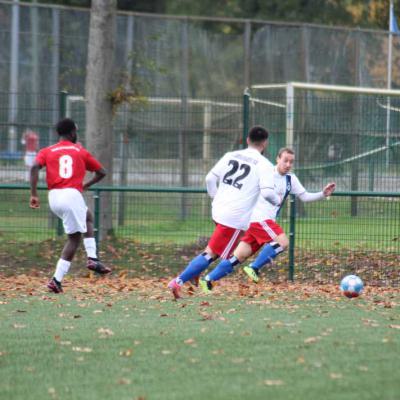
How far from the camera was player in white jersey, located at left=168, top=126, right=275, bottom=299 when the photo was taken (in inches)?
492

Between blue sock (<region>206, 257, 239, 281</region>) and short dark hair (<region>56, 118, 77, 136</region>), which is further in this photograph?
short dark hair (<region>56, 118, 77, 136</region>)

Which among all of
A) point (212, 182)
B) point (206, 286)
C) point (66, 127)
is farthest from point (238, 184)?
point (66, 127)

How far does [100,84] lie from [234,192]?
273 inches

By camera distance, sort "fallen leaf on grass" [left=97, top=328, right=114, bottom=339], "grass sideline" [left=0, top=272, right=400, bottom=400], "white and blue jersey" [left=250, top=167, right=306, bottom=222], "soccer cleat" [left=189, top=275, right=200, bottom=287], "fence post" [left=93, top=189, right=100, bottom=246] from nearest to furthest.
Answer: "grass sideline" [left=0, top=272, right=400, bottom=400] < "fallen leaf on grass" [left=97, top=328, right=114, bottom=339] < "soccer cleat" [left=189, top=275, right=200, bottom=287] < "white and blue jersey" [left=250, top=167, right=306, bottom=222] < "fence post" [left=93, top=189, right=100, bottom=246]

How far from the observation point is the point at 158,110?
67.3 ft

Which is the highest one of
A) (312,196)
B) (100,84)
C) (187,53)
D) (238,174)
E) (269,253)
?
(187,53)

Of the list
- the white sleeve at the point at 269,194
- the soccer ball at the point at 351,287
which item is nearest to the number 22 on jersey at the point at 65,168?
the white sleeve at the point at 269,194

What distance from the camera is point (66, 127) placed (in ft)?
44.6

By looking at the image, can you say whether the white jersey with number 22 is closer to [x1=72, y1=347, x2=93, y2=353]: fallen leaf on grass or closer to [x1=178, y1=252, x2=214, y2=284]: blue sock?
[x1=178, y1=252, x2=214, y2=284]: blue sock

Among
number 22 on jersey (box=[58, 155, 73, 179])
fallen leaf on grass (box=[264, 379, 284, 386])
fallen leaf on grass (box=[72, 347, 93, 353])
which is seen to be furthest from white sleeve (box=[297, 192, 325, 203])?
Answer: fallen leaf on grass (box=[264, 379, 284, 386])

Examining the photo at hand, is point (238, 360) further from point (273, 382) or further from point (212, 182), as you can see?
point (212, 182)

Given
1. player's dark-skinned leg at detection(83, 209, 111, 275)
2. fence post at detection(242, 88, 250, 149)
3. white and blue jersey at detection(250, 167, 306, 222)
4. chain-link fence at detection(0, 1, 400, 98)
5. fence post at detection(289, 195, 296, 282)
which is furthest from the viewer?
chain-link fence at detection(0, 1, 400, 98)

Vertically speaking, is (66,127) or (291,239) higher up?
(66,127)

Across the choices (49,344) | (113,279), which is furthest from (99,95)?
(49,344)
